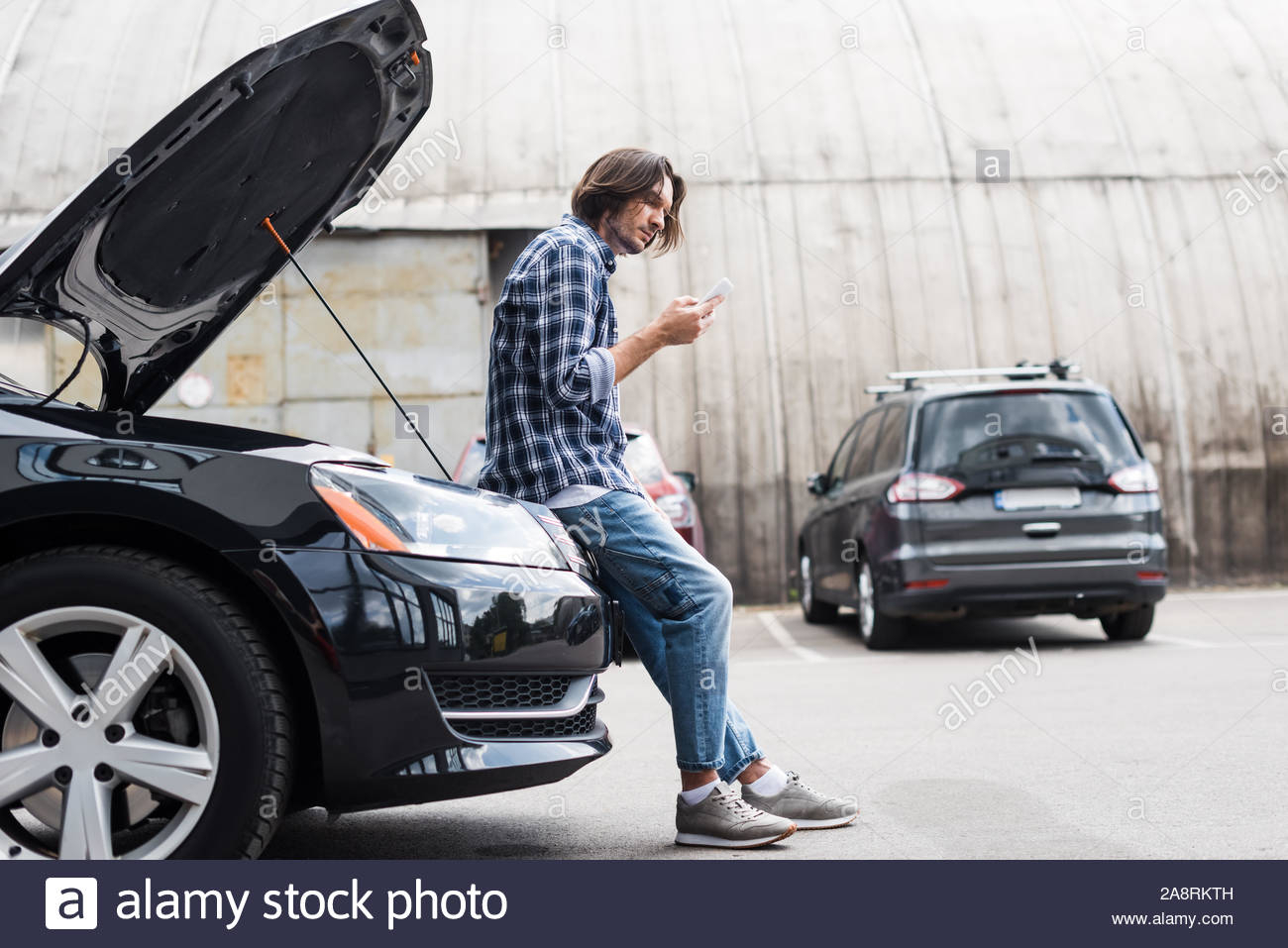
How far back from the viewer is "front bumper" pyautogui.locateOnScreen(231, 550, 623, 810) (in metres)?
2.73

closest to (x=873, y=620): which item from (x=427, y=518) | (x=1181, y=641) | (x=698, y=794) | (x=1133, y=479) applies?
(x=1133, y=479)

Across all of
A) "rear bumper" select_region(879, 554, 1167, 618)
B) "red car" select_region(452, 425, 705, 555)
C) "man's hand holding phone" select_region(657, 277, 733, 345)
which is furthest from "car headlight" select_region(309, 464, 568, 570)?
"red car" select_region(452, 425, 705, 555)

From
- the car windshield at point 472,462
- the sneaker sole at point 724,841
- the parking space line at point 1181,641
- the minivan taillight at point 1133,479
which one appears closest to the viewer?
the sneaker sole at point 724,841

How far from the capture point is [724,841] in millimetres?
3469

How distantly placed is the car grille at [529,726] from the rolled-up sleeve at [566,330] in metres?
0.79

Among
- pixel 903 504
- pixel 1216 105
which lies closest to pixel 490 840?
pixel 903 504

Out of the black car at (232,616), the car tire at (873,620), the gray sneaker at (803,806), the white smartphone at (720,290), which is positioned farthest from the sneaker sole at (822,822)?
the car tire at (873,620)

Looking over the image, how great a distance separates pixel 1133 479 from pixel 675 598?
5.74 m

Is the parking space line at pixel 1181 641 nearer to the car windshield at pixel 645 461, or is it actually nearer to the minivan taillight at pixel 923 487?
the minivan taillight at pixel 923 487

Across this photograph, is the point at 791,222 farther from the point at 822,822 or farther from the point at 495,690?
the point at 495,690

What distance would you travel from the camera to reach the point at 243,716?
8.80ft

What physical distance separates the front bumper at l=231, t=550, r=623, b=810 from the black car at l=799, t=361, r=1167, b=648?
5569 millimetres

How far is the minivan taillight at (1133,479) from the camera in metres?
8.29

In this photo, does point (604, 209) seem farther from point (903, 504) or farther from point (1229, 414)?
point (1229, 414)
